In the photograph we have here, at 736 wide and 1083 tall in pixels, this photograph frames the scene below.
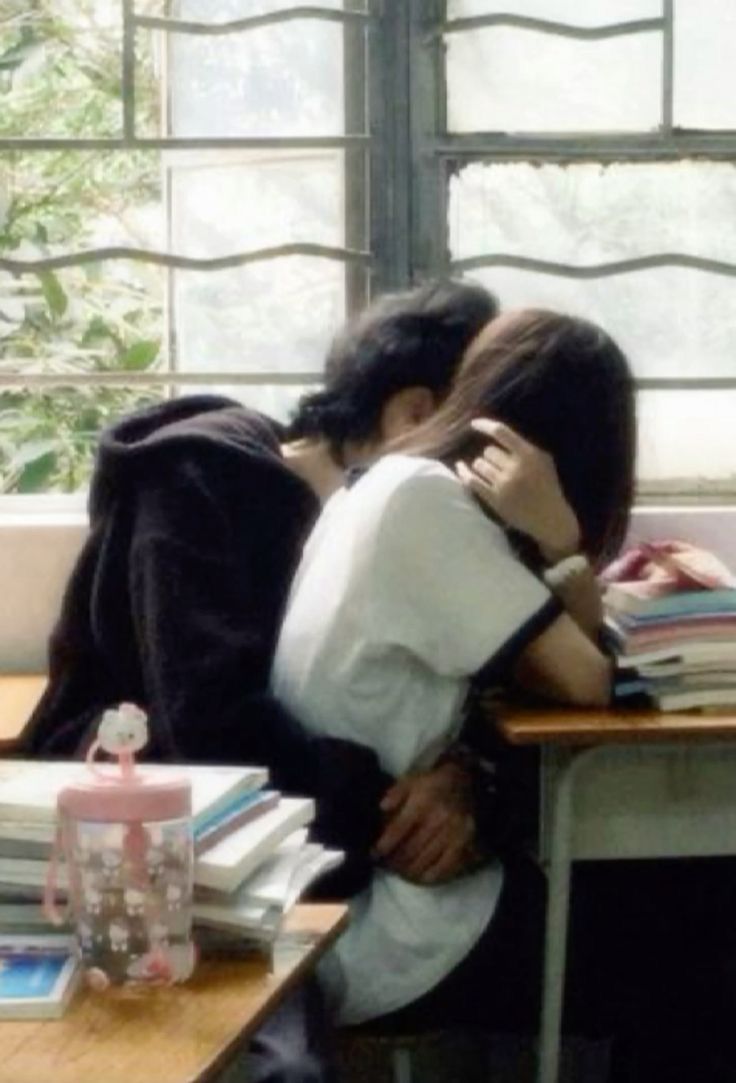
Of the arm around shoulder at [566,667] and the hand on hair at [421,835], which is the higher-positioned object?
the arm around shoulder at [566,667]

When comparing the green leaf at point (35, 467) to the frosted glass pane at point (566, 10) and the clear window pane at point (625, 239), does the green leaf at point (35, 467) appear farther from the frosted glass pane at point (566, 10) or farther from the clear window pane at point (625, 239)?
the frosted glass pane at point (566, 10)

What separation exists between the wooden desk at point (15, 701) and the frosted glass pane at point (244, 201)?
0.71 m

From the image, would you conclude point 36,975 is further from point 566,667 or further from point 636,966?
point 636,966

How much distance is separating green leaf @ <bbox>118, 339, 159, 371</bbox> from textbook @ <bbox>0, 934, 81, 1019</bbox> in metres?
1.80

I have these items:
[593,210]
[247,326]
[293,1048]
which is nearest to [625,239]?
[593,210]

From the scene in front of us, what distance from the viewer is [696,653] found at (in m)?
2.56

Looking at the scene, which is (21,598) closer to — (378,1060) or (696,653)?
(378,1060)

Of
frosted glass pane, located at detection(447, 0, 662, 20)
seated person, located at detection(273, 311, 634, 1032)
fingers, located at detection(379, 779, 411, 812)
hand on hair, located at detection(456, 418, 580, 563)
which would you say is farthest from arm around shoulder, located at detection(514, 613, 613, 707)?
frosted glass pane, located at detection(447, 0, 662, 20)

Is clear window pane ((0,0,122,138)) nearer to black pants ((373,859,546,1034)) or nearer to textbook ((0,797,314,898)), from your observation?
black pants ((373,859,546,1034))

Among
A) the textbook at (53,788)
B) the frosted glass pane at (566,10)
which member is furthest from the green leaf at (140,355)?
the textbook at (53,788)

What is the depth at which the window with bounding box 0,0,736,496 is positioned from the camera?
332cm

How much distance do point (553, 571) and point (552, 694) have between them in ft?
0.48

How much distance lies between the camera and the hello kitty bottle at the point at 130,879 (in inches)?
62.0

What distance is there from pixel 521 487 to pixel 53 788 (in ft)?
3.02
